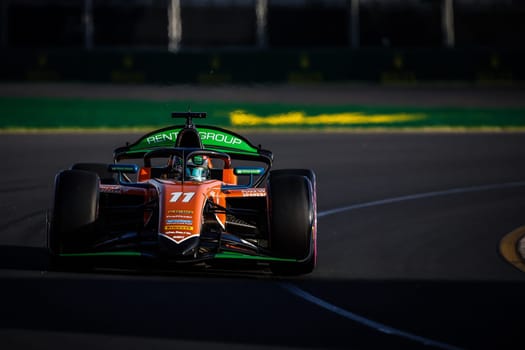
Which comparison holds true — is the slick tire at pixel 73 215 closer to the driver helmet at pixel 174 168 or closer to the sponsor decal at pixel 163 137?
the driver helmet at pixel 174 168

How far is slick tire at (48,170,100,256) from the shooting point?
9.58 m

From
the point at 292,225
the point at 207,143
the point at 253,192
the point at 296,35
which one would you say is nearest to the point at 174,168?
the point at 207,143

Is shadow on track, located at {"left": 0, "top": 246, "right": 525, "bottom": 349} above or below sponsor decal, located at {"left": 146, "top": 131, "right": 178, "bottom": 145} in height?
below

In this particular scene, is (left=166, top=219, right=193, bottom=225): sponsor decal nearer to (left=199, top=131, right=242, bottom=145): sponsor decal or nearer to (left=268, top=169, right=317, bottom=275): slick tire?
(left=268, top=169, right=317, bottom=275): slick tire

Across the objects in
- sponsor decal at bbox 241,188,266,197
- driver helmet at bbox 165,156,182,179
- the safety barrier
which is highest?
the safety barrier

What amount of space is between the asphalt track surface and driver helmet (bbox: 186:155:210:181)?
1.10 metres

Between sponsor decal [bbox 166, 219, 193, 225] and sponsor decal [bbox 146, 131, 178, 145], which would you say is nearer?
sponsor decal [bbox 166, 219, 193, 225]

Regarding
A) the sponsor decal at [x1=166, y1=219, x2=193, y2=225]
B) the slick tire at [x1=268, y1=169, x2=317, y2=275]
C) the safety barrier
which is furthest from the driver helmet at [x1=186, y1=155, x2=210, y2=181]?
the safety barrier

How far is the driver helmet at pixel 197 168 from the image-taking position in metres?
10.6

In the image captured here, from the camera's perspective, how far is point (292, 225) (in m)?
9.73

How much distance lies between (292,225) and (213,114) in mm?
16349

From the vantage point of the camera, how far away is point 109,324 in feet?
25.8

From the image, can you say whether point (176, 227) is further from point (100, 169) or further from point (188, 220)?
point (100, 169)

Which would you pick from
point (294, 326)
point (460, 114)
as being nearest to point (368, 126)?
point (460, 114)
